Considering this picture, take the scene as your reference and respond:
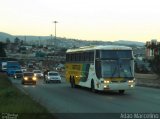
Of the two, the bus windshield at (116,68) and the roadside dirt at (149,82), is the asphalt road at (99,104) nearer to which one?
the bus windshield at (116,68)

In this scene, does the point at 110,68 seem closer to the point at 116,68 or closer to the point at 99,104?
the point at 116,68

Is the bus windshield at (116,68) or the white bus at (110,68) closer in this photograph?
the white bus at (110,68)

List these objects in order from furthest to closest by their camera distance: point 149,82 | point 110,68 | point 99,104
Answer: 1. point 149,82
2. point 110,68
3. point 99,104

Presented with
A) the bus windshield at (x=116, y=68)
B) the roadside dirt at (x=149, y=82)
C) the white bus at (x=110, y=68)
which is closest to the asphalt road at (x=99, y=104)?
the white bus at (x=110, y=68)

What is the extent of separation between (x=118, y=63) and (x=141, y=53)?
101m

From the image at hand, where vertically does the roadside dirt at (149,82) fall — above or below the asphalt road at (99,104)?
below

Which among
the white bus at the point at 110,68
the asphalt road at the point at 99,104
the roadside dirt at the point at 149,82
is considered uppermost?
the white bus at the point at 110,68

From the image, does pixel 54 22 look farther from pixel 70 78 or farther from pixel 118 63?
pixel 118 63

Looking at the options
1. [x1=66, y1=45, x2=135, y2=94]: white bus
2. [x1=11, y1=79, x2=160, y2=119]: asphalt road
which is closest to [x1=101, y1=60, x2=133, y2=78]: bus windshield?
[x1=66, y1=45, x2=135, y2=94]: white bus

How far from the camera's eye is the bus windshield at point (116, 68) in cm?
3300

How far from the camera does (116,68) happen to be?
33.2 metres

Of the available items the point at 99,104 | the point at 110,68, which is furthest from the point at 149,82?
the point at 99,104

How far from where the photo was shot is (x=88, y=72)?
36.5 meters

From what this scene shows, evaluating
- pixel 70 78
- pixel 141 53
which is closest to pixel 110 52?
pixel 70 78
